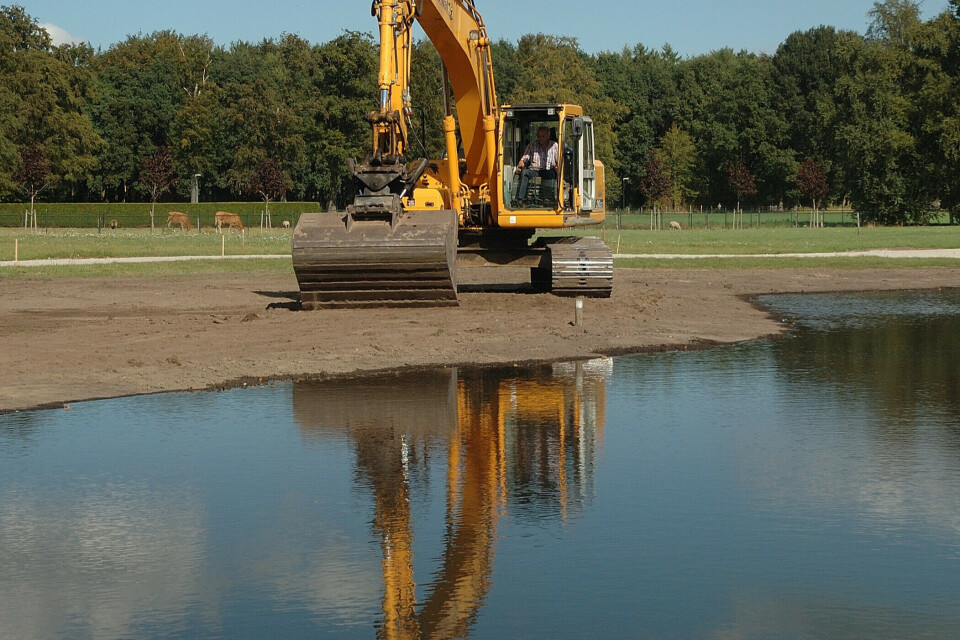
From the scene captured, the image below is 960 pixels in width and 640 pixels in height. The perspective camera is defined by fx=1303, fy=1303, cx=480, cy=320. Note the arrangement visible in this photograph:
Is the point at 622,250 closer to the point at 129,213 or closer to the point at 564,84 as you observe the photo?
the point at 564,84

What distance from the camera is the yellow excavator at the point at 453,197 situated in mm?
20469

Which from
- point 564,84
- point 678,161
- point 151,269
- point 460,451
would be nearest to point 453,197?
point 151,269

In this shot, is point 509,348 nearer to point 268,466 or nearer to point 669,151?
point 268,466

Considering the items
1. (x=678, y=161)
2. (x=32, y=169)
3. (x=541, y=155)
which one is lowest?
(x=541, y=155)

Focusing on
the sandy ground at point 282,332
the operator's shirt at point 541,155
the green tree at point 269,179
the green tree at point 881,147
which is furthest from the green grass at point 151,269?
the green tree at point 881,147

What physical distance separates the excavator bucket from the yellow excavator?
2 centimetres

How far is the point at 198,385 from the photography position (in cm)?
1425

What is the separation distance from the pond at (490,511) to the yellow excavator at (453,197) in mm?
6441

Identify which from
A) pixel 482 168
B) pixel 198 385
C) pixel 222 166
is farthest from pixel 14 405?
pixel 222 166

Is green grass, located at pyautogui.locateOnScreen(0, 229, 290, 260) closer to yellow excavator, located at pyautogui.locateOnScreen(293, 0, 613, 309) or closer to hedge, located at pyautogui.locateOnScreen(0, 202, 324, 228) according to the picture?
yellow excavator, located at pyautogui.locateOnScreen(293, 0, 613, 309)

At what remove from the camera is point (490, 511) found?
28.3 ft

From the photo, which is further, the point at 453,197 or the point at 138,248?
the point at 138,248

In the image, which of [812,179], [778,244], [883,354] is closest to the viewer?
[883,354]

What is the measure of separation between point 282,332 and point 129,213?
72.5 meters
